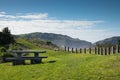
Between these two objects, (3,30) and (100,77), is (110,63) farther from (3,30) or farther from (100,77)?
(3,30)

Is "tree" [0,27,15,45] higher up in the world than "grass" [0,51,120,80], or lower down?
higher up

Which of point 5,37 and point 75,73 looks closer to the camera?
point 75,73

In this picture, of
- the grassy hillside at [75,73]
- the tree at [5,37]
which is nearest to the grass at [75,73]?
the grassy hillside at [75,73]

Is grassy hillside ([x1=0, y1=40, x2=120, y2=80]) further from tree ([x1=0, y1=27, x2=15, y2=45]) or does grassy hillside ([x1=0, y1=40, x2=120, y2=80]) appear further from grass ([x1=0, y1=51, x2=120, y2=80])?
tree ([x1=0, y1=27, x2=15, y2=45])

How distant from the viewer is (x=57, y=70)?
2275 cm

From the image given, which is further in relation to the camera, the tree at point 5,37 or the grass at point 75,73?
the tree at point 5,37

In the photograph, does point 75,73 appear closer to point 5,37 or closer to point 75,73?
point 75,73

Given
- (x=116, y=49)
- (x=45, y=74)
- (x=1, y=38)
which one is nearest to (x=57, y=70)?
(x=45, y=74)

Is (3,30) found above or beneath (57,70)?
above

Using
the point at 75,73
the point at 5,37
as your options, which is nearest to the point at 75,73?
the point at 75,73

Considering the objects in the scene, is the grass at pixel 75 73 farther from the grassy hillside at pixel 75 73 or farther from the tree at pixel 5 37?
the tree at pixel 5 37

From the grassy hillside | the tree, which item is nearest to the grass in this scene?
the grassy hillside

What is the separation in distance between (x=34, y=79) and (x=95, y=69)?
482 cm

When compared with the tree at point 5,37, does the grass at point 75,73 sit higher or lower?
lower
